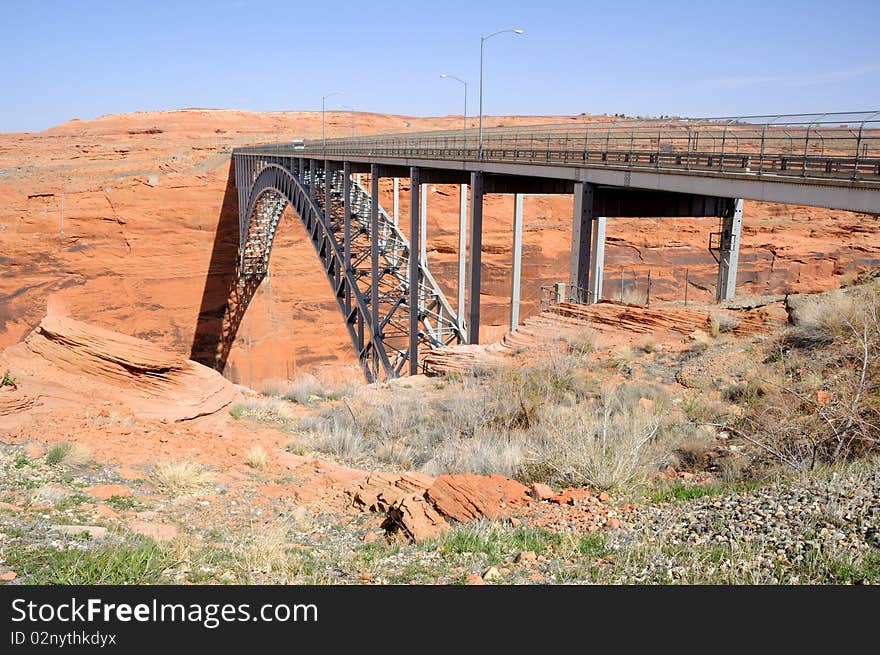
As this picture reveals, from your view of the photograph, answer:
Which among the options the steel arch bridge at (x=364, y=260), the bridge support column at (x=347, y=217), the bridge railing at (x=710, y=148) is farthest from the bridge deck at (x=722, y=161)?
the bridge support column at (x=347, y=217)

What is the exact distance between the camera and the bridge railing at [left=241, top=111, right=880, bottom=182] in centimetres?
877

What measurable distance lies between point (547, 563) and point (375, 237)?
17.0 metres

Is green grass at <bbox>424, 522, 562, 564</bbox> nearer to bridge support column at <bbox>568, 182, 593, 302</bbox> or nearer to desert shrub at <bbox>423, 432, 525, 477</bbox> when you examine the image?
desert shrub at <bbox>423, 432, 525, 477</bbox>

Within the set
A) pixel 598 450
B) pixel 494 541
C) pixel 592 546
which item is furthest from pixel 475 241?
pixel 592 546

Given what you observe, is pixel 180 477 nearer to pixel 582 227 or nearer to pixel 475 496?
pixel 475 496

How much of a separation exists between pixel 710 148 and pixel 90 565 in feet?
43.7

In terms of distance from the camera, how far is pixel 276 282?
44594mm

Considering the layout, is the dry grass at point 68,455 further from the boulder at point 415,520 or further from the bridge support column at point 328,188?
the bridge support column at point 328,188

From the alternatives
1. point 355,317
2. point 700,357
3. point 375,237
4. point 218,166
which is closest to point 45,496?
point 700,357

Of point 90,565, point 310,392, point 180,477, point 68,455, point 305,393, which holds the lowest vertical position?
point 310,392

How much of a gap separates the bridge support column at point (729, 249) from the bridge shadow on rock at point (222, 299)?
3249 centimetres

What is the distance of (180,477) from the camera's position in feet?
26.5

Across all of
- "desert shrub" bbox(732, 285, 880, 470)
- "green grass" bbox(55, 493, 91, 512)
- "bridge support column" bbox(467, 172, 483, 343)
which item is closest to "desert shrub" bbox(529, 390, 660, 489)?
"desert shrub" bbox(732, 285, 880, 470)

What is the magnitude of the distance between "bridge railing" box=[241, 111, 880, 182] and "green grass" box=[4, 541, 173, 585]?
27.5 feet
